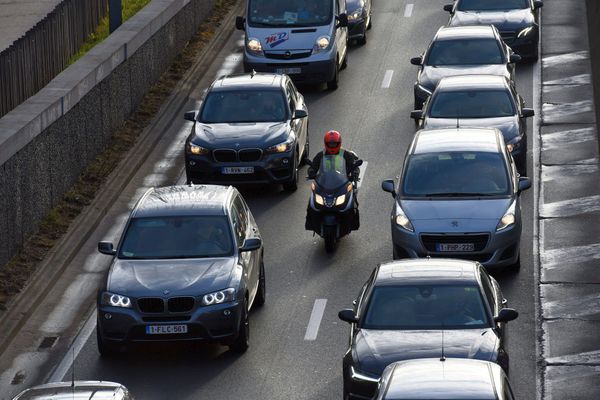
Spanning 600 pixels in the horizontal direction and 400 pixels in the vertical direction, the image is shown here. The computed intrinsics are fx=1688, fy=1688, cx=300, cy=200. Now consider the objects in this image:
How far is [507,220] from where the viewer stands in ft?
69.1

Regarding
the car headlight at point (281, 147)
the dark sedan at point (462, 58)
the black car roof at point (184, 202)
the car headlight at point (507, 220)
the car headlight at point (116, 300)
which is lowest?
the dark sedan at point (462, 58)

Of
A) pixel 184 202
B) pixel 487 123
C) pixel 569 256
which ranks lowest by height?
pixel 569 256

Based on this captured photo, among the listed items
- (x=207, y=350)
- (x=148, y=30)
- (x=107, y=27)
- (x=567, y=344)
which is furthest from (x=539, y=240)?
(x=107, y=27)

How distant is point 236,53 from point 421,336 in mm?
21072

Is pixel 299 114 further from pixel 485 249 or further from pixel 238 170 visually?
pixel 485 249

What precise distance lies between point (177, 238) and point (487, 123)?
8.17 meters

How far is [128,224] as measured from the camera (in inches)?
773

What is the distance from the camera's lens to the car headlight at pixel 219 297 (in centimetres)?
1828

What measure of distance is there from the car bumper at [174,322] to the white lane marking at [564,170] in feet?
31.0

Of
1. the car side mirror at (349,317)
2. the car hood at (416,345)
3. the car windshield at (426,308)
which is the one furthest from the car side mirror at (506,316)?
the car side mirror at (349,317)

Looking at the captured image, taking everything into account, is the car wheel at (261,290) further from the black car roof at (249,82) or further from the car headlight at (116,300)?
the black car roof at (249,82)

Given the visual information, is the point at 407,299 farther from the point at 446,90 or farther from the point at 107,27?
the point at 107,27

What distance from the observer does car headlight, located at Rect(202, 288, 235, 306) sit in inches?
720

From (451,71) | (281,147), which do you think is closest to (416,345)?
(281,147)
